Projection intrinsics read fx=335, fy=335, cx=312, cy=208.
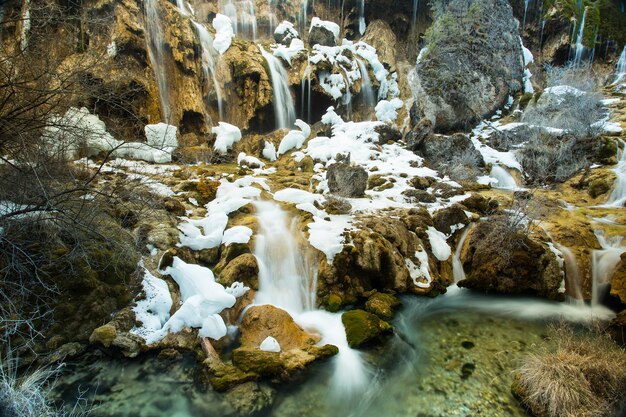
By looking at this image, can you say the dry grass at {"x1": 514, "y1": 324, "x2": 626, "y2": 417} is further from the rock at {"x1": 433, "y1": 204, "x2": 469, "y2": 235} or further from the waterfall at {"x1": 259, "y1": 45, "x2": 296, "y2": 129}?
the waterfall at {"x1": 259, "y1": 45, "x2": 296, "y2": 129}

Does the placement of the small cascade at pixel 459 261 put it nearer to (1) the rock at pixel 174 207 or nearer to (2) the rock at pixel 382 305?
(2) the rock at pixel 382 305

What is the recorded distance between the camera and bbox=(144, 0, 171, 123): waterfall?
16203 mm

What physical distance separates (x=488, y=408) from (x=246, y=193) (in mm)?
7678

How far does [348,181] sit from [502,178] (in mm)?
7652

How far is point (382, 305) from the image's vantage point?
22.6 feet

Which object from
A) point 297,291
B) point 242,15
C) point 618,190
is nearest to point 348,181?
point 297,291

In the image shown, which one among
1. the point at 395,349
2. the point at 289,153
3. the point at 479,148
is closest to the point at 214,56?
the point at 289,153

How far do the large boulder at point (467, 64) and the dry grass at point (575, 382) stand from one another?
51.4 feet

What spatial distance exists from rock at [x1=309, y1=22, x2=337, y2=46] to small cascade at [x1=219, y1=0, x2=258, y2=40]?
4.36m

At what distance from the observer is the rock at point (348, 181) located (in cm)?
1088

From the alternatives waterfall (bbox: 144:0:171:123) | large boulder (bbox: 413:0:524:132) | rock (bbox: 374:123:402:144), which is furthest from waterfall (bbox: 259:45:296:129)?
large boulder (bbox: 413:0:524:132)

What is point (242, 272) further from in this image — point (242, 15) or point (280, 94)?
point (242, 15)

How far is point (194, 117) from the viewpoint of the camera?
1756cm

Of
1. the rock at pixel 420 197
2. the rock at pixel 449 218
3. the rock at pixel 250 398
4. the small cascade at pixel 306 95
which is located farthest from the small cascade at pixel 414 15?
the rock at pixel 250 398
